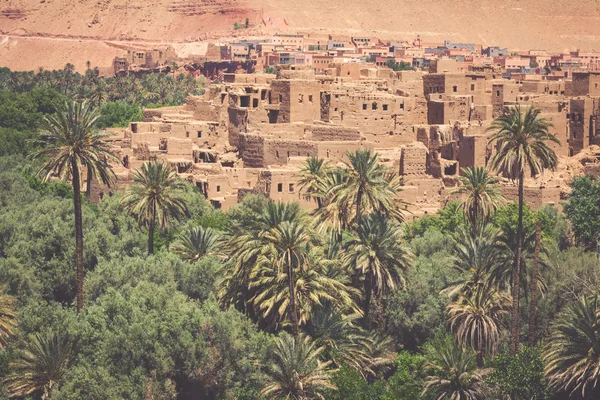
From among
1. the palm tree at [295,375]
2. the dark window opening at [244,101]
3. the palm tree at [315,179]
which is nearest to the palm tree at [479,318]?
the palm tree at [295,375]

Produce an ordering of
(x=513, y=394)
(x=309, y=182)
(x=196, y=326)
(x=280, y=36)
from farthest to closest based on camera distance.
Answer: (x=280, y=36) < (x=309, y=182) < (x=196, y=326) < (x=513, y=394)

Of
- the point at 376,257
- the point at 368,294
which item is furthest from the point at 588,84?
the point at 376,257

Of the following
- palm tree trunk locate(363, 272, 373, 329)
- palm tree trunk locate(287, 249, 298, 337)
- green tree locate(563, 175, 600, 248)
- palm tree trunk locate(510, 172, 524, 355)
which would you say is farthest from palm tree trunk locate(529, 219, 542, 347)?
green tree locate(563, 175, 600, 248)

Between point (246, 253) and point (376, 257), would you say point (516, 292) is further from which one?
point (246, 253)

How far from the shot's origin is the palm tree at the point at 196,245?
4250 centimetres

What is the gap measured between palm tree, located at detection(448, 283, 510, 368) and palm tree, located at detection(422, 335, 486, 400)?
6.26ft

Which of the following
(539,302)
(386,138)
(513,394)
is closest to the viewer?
(513,394)

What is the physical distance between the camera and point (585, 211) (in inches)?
1855

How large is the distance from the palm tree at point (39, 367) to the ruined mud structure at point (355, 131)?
17608 mm

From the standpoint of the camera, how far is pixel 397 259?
3644cm

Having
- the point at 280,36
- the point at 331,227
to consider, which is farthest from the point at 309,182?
the point at 280,36

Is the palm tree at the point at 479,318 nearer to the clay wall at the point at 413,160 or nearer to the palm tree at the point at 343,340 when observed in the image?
the palm tree at the point at 343,340

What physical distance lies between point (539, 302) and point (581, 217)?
32.9 ft

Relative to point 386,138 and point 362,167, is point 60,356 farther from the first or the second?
point 386,138
